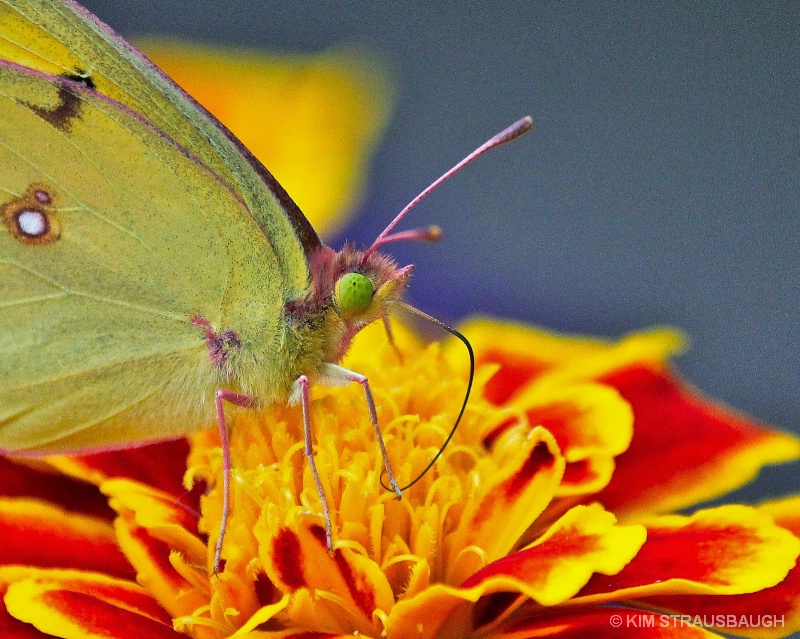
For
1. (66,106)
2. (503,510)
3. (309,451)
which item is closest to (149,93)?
(66,106)

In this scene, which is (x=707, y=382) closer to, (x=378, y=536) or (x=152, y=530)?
(x=378, y=536)

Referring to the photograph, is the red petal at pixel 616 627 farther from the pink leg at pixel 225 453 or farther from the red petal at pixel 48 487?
the red petal at pixel 48 487

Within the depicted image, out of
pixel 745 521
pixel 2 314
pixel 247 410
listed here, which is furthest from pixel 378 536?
pixel 2 314

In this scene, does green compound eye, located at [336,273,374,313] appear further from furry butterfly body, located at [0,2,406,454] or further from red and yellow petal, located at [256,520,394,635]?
red and yellow petal, located at [256,520,394,635]

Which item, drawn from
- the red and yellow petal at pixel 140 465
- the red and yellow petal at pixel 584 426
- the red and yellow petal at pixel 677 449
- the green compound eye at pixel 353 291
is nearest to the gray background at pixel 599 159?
the red and yellow petal at pixel 677 449

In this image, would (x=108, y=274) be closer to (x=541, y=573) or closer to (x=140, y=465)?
A: (x=140, y=465)
